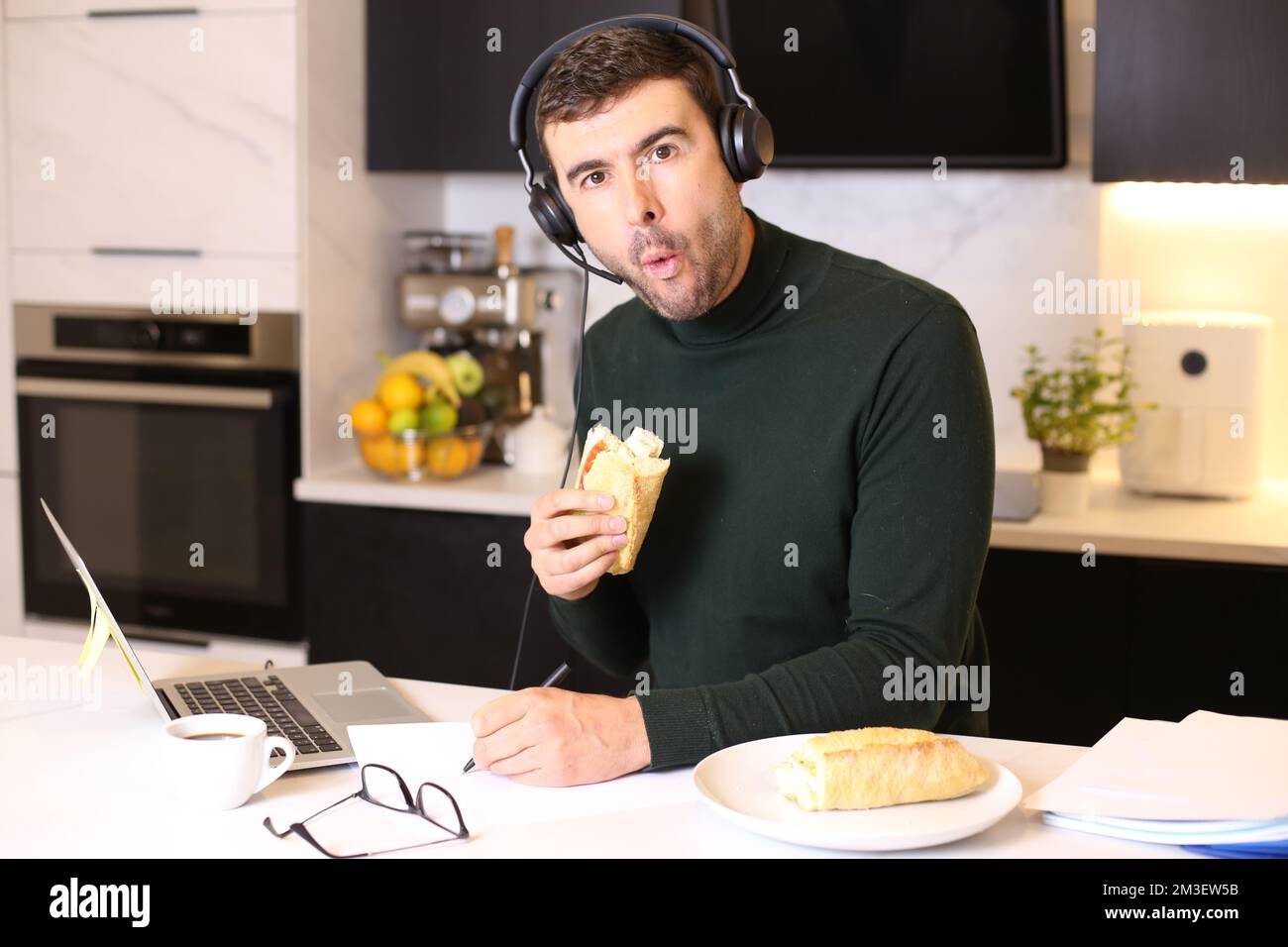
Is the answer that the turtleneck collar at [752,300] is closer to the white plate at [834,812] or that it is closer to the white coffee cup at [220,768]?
the white plate at [834,812]

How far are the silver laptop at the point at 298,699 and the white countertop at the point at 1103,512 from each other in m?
Answer: 1.13

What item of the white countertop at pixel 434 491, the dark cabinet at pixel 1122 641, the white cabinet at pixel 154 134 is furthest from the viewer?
the white cabinet at pixel 154 134

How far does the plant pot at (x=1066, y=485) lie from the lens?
2.61 m

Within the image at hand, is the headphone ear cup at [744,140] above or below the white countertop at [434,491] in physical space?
above

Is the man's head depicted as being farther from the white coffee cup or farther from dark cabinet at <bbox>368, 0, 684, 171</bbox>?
dark cabinet at <bbox>368, 0, 684, 171</bbox>

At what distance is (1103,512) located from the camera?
8.67 ft

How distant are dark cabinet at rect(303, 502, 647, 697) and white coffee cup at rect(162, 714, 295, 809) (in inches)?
59.2

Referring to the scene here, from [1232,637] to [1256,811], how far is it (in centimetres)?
141

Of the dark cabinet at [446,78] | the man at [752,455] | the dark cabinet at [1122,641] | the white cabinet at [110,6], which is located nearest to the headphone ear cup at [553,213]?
the man at [752,455]

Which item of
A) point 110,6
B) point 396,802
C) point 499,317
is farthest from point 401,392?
point 396,802

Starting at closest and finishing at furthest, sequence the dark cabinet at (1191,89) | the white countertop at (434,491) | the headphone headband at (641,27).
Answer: the headphone headband at (641,27), the dark cabinet at (1191,89), the white countertop at (434,491)

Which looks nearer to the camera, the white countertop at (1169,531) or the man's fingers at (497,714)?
the man's fingers at (497,714)
